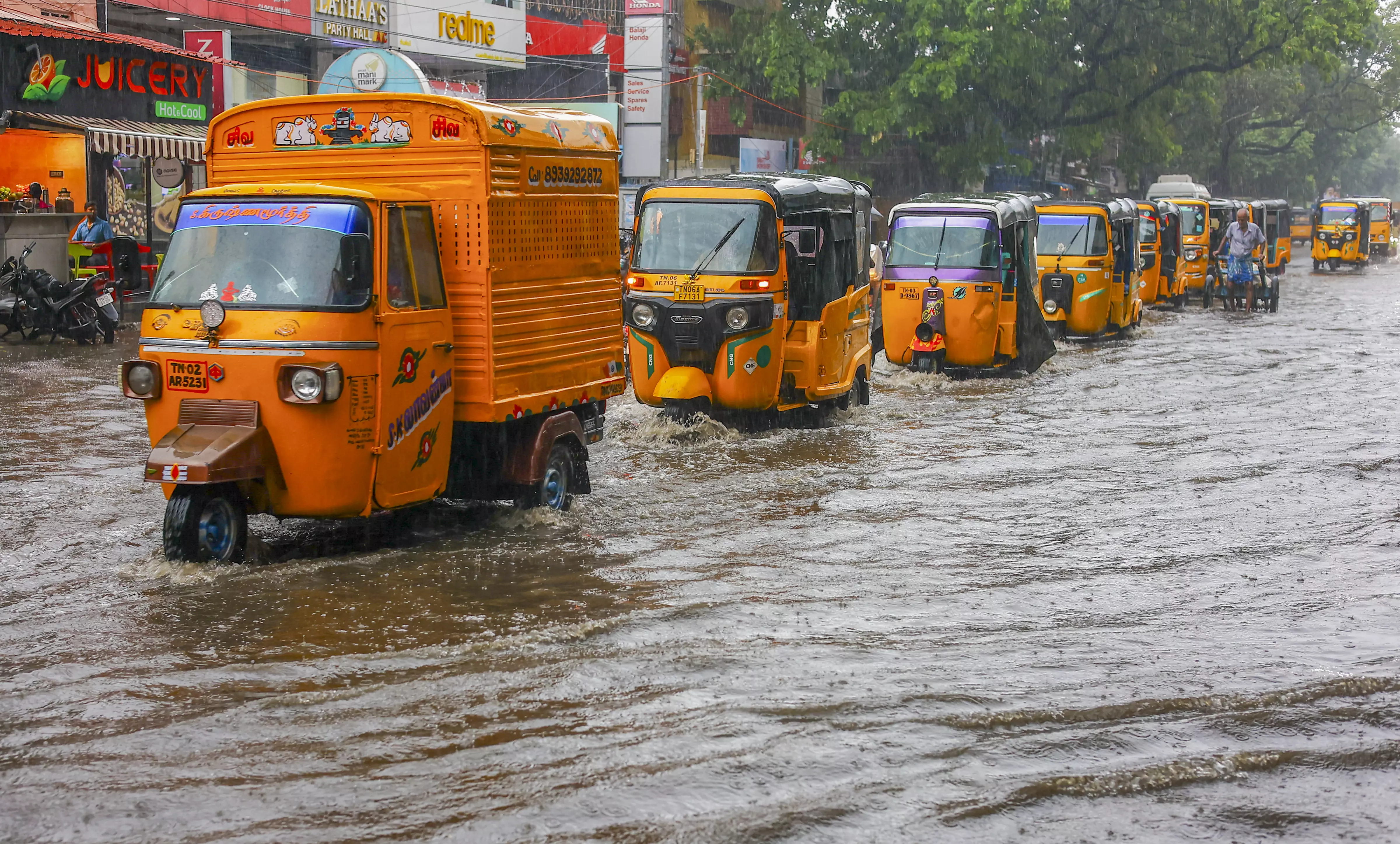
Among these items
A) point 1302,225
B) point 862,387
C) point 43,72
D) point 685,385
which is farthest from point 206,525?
point 1302,225

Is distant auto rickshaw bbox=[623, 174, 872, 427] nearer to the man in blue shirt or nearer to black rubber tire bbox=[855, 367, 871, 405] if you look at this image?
black rubber tire bbox=[855, 367, 871, 405]

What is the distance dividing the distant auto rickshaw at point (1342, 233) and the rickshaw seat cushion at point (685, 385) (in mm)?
39565

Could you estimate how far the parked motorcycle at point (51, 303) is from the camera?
59.4ft

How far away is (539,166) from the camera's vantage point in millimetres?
8859

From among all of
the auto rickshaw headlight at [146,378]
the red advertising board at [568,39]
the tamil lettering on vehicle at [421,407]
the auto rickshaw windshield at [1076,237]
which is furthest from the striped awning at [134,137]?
the red advertising board at [568,39]

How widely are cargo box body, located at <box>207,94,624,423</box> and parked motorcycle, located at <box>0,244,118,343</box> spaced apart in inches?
418

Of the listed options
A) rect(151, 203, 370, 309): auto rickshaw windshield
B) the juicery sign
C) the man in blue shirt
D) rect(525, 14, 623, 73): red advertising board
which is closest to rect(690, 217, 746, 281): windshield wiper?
rect(151, 203, 370, 309): auto rickshaw windshield

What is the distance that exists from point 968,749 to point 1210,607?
2658 mm

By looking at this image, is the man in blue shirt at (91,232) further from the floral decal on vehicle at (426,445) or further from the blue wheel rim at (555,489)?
the floral decal on vehicle at (426,445)

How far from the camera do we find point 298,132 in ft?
27.9

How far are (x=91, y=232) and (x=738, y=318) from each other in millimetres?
11197

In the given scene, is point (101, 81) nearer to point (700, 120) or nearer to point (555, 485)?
point (700, 120)

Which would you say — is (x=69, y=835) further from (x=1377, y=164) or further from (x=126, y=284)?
(x=1377, y=164)

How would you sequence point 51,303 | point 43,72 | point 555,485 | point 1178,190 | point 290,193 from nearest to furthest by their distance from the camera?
point 290,193
point 555,485
point 51,303
point 43,72
point 1178,190
